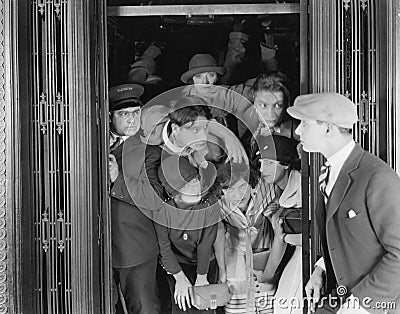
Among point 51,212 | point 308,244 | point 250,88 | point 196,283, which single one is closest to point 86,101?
point 51,212

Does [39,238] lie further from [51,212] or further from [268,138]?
[268,138]

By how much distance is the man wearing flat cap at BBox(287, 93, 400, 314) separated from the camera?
7.63ft

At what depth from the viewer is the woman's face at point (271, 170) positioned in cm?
255

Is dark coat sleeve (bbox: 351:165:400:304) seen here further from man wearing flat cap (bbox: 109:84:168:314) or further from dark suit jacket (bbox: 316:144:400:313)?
man wearing flat cap (bbox: 109:84:168:314)

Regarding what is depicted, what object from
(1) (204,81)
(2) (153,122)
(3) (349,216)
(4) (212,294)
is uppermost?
(1) (204,81)

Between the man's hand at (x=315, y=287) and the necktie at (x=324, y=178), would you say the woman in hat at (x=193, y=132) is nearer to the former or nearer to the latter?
the necktie at (x=324, y=178)

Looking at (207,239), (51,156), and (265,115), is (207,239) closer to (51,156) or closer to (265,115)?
(265,115)

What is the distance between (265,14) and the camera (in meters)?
2.53

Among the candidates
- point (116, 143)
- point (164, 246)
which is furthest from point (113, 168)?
point (164, 246)

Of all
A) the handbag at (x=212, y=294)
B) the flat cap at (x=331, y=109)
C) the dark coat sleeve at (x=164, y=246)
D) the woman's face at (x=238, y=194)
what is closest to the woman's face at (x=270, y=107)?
the flat cap at (x=331, y=109)

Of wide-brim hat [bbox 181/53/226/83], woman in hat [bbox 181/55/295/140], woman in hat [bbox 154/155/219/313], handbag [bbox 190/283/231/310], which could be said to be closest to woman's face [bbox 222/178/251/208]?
woman in hat [bbox 154/155/219/313]

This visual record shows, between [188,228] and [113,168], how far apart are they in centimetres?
33

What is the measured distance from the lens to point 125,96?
8.43 ft

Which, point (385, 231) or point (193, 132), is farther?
point (193, 132)
